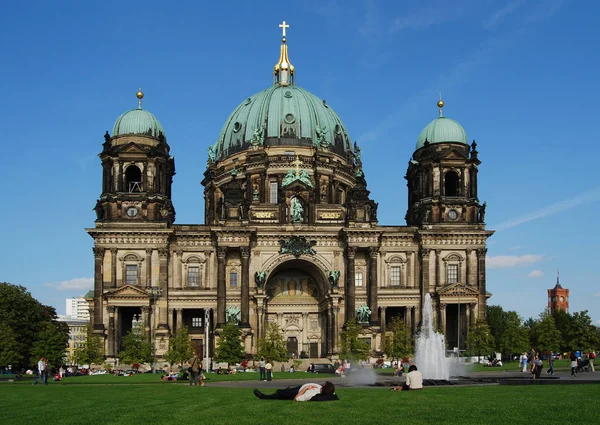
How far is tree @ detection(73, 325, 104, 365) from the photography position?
3017 inches

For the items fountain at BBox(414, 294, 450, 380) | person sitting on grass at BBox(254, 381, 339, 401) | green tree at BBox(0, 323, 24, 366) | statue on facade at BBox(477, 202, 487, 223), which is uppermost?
statue on facade at BBox(477, 202, 487, 223)

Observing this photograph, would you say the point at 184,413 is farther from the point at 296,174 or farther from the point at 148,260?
the point at 296,174

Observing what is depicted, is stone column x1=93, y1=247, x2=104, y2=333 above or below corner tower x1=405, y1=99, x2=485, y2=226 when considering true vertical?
below

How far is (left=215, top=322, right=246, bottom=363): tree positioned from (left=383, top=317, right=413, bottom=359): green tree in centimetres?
1483

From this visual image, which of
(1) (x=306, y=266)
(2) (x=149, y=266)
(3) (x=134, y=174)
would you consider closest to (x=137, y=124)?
(3) (x=134, y=174)

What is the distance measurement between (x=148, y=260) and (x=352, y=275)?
70.8 feet

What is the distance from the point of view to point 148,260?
84.2 m

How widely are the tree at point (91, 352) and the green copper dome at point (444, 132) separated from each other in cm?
4220

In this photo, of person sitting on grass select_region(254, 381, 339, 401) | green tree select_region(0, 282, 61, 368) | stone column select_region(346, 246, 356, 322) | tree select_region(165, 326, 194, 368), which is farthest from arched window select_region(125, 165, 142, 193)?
person sitting on grass select_region(254, 381, 339, 401)

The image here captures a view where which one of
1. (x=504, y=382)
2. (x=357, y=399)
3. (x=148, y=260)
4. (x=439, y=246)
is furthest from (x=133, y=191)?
(x=357, y=399)

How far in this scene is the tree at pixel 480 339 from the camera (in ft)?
266

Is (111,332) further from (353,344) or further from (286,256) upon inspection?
(353,344)

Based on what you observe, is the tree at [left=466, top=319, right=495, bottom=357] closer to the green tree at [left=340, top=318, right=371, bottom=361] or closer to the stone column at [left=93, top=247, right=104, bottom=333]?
the green tree at [left=340, top=318, right=371, bottom=361]

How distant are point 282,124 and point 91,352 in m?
38.0
